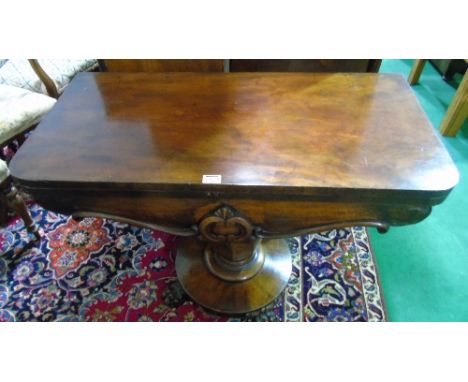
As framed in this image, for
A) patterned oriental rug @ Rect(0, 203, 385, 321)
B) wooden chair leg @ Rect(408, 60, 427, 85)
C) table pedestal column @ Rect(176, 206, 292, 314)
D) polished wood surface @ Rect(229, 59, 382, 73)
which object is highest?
polished wood surface @ Rect(229, 59, 382, 73)

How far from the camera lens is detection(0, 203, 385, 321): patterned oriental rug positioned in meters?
1.13

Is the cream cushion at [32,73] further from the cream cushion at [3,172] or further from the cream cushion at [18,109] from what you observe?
the cream cushion at [3,172]

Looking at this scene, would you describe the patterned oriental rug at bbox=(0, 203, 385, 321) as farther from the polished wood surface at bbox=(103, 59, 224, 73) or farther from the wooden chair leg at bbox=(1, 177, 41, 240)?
the polished wood surface at bbox=(103, 59, 224, 73)

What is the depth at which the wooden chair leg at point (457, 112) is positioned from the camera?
1672mm

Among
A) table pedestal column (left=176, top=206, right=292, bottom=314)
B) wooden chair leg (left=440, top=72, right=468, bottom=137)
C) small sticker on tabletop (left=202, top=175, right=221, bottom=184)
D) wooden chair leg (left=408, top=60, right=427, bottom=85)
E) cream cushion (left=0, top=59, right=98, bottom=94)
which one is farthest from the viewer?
wooden chair leg (left=408, top=60, right=427, bottom=85)

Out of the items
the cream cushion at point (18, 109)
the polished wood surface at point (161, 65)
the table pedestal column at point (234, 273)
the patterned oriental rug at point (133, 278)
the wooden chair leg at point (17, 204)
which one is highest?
the polished wood surface at point (161, 65)

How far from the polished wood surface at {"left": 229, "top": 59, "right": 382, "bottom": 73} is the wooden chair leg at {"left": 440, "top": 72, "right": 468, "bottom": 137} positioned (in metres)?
0.77

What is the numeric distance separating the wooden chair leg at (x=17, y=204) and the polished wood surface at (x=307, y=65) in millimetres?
1051

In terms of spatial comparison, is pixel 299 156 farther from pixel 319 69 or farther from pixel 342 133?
pixel 319 69

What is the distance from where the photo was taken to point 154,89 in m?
0.97

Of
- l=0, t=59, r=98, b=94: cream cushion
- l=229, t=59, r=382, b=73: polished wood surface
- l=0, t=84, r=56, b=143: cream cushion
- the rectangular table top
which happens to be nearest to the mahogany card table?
the rectangular table top

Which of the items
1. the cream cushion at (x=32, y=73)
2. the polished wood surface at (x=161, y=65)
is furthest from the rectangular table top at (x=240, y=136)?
the cream cushion at (x=32, y=73)

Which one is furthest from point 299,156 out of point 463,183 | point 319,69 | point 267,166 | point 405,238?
point 463,183

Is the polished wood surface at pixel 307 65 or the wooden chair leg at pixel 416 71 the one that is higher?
the polished wood surface at pixel 307 65
